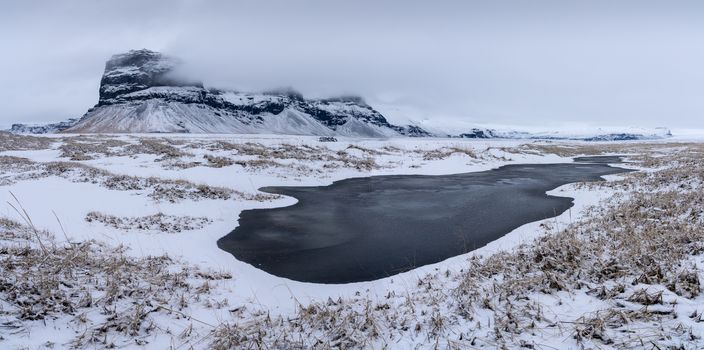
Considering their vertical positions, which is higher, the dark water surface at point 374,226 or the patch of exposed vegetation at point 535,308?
the patch of exposed vegetation at point 535,308

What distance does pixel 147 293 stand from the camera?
7453 millimetres

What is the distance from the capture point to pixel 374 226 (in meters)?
17.3

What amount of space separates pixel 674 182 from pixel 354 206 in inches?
691

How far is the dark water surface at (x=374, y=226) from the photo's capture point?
12133mm

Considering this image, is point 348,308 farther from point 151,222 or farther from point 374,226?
point 151,222

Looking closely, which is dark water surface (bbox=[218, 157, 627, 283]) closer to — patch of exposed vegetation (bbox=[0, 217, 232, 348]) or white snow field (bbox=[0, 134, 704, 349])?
white snow field (bbox=[0, 134, 704, 349])

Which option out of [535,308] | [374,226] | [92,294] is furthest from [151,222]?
[535,308]

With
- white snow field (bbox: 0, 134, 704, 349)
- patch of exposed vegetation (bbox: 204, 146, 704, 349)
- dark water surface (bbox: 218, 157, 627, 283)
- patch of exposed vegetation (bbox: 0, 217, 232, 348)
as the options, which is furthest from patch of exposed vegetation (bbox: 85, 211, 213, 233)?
patch of exposed vegetation (bbox: 204, 146, 704, 349)

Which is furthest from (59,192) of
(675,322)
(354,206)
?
(675,322)

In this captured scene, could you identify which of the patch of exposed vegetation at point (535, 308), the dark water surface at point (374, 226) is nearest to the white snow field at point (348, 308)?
the patch of exposed vegetation at point (535, 308)

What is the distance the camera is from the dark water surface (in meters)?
12.1

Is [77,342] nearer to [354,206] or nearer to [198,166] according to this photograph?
[354,206]

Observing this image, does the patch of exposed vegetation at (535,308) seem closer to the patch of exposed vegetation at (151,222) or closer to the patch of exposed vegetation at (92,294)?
the patch of exposed vegetation at (92,294)

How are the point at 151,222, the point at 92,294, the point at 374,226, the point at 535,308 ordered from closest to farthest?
1. the point at 535,308
2. the point at 92,294
3. the point at 151,222
4. the point at 374,226
